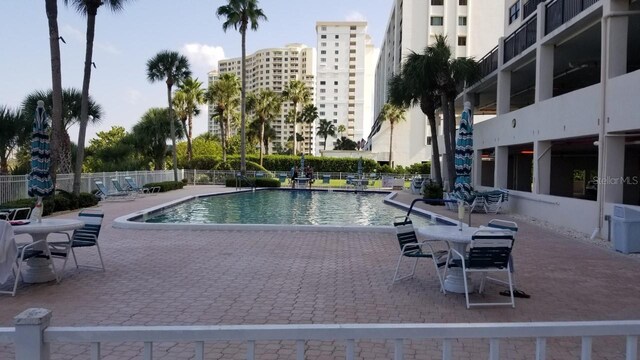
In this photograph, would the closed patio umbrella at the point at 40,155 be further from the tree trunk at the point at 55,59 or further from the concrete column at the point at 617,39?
the concrete column at the point at 617,39

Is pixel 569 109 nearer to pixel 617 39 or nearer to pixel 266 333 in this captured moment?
pixel 617 39

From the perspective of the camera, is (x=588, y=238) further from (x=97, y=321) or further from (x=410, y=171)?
(x=410, y=171)

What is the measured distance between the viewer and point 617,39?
1220 cm

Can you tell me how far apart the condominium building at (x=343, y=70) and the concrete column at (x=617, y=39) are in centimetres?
14079

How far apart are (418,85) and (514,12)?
26.0 ft

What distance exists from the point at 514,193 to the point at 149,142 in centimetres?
2836

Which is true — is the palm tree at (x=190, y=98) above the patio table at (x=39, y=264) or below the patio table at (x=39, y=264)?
above

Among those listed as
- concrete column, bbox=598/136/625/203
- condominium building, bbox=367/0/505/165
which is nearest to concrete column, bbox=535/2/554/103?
concrete column, bbox=598/136/625/203

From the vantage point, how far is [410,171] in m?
52.4

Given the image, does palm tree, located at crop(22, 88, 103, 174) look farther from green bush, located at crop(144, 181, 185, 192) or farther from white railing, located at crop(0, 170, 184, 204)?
green bush, located at crop(144, 181, 185, 192)

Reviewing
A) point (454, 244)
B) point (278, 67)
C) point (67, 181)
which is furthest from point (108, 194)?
point (278, 67)

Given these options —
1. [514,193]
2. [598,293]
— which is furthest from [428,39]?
[598,293]

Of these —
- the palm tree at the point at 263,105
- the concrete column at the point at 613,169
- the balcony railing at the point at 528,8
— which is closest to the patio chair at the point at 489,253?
the concrete column at the point at 613,169

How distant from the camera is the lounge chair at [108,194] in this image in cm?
2189
